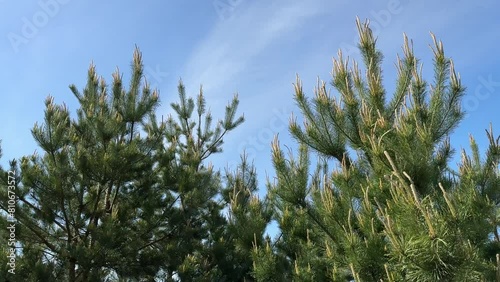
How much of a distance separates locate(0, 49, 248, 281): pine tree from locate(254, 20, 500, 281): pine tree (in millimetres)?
2371

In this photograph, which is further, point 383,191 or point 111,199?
point 111,199

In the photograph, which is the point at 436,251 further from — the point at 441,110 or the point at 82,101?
the point at 82,101

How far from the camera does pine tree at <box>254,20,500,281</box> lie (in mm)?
2966

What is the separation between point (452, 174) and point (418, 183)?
566mm

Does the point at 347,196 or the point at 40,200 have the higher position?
the point at 40,200

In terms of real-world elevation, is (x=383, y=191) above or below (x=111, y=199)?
below

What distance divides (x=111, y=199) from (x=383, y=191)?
191 inches

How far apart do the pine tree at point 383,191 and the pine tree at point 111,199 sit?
2371mm

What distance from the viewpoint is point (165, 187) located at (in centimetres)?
804

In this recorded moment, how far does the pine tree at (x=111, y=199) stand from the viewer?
6.46 m

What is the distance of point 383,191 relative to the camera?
4152 millimetres

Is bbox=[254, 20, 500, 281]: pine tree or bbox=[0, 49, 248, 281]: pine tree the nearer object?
bbox=[254, 20, 500, 281]: pine tree

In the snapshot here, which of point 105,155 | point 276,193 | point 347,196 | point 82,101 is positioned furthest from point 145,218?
point 347,196

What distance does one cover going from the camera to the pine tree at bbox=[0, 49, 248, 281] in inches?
254
